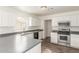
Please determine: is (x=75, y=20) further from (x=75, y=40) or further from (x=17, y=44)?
(x=17, y=44)

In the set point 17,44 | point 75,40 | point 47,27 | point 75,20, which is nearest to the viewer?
point 17,44

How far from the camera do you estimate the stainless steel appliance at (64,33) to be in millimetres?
4109

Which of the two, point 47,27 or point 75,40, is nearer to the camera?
point 75,40

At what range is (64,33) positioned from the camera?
4.27 m

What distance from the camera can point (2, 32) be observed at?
313 centimetres

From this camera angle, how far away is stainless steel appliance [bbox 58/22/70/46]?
13.5ft

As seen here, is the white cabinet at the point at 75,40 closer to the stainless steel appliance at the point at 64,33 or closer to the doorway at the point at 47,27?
the stainless steel appliance at the point at 64,33

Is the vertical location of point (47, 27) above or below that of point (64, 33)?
above

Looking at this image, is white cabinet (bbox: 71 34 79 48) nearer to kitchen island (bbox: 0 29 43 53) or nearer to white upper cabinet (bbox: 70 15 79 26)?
white upper cabinet (bbox: 70 15 79 26)

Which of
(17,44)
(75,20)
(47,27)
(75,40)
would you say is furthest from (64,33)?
(17,44)

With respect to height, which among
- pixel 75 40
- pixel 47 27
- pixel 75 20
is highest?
pixel 75 20
